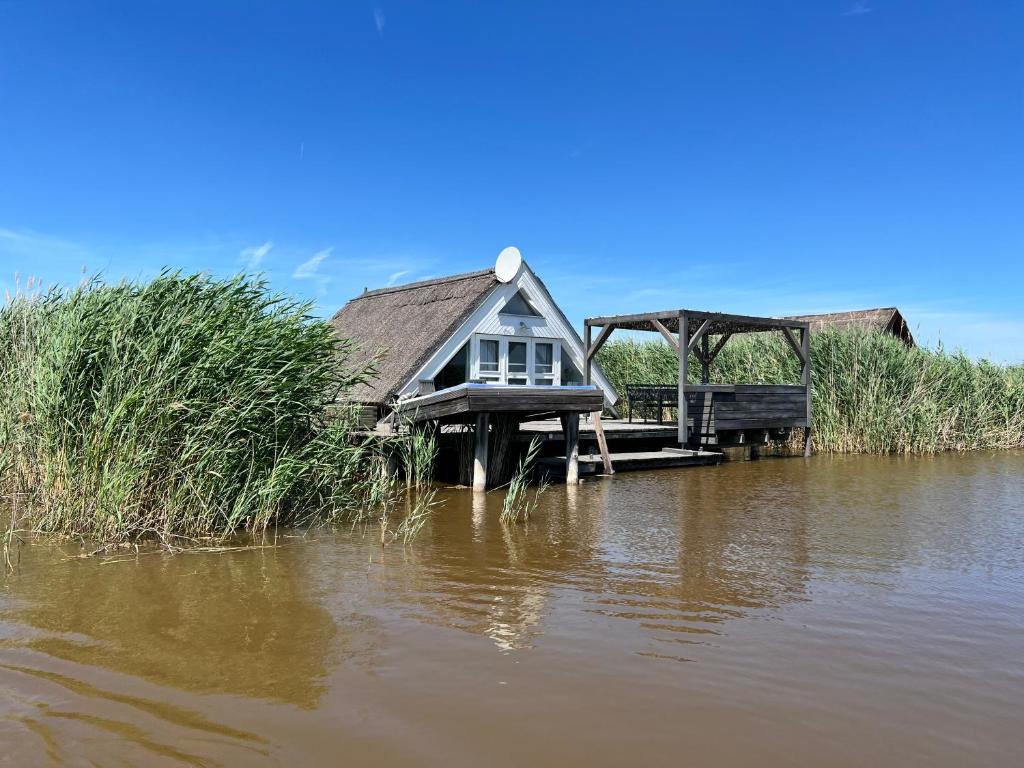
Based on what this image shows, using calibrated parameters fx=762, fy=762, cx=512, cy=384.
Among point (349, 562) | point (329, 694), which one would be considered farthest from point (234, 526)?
point (329, 694)

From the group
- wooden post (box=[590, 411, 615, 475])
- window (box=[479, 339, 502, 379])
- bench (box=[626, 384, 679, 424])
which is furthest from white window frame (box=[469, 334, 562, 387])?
wooden post (box=[590, 411, 615, 475])

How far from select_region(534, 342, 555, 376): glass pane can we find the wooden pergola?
90 centimetres

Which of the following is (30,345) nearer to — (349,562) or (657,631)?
(349,562)

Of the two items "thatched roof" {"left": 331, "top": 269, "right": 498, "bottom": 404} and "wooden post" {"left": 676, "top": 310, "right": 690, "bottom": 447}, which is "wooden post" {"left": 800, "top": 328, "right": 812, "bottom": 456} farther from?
"thatched roof" {"left": 331, "top": 269, "right": 498, "bottom": 404}

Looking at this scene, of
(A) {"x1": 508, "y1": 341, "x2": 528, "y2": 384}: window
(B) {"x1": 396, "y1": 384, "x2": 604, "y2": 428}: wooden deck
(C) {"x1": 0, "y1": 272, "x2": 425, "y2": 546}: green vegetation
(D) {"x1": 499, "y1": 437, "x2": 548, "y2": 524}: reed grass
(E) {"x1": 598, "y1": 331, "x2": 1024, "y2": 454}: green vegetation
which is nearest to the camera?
(C) {"x1": 0, "y1": 272, "x2": 425, "y2": 546}: green vegetation

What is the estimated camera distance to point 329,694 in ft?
14.0

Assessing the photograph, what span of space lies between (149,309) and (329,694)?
19.6ft

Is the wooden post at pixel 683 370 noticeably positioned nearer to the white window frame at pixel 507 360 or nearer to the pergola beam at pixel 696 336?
the pergola beam at pixel 696 336

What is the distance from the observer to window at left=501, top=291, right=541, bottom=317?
691 inches

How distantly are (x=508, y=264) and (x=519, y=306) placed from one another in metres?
1.16

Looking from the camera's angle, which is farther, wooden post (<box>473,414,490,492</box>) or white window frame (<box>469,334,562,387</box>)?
white window frame (<box>469,334,562,387</box>)

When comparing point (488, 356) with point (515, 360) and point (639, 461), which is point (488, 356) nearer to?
point (515, 360)

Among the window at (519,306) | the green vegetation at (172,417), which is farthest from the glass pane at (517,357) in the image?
the green vegetation at (172,417)

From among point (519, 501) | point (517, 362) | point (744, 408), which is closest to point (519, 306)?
point (517, 362)
